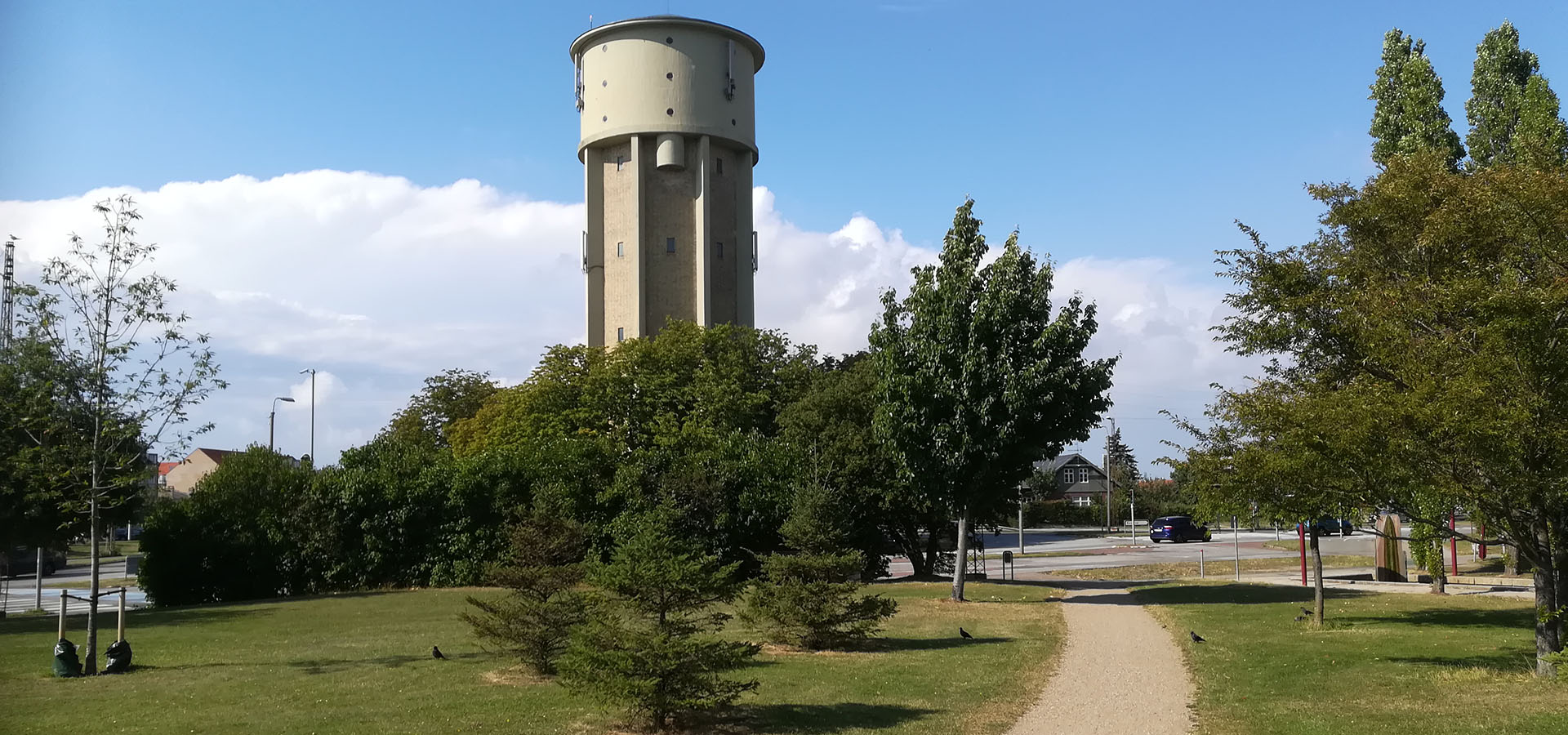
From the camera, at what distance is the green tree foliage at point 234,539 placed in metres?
32.1

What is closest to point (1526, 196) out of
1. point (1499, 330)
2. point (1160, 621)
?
point (1499, 330)

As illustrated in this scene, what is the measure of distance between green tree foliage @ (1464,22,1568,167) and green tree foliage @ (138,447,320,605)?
34.3 metres

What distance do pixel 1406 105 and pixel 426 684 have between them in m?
26.6

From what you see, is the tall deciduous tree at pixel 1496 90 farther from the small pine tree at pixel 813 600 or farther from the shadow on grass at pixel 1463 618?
the small pine tree at pixel 813 600

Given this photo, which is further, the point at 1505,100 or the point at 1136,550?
the point at 1136,550

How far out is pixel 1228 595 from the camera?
28.9 m

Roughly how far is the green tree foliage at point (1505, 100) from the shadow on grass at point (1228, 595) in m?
11.7

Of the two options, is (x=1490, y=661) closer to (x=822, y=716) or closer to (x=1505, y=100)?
(x=822, y=716)

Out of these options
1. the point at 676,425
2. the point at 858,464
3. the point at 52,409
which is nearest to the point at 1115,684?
the point at 52,409

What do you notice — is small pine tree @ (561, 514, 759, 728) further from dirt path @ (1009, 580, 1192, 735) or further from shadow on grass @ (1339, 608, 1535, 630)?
shadow on grass @ (1339, 608, 1535, 630)

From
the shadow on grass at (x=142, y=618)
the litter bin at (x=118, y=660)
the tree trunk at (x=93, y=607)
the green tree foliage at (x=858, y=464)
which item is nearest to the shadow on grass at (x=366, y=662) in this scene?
the litter bin at (x=118, y=660)

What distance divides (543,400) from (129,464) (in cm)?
3244

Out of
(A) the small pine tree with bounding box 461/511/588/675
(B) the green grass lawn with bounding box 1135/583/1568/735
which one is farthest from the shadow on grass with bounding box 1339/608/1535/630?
(A) the small pine tree with bounding box 461/511/588/675

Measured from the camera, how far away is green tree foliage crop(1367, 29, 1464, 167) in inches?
1091
